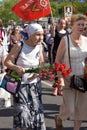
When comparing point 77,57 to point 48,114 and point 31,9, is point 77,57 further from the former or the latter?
point 31,9

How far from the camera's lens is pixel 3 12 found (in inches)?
3071

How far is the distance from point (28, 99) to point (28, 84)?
7.2 inches

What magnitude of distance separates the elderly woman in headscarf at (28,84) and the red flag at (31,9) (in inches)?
134

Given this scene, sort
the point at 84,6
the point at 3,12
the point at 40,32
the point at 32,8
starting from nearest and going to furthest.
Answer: the point at 40,32 < the point at 32,8 < the point at 84,6 < the point at 3,12

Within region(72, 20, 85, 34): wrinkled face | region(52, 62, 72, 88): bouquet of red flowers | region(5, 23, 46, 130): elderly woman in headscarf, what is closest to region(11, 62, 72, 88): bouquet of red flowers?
region(52, 62, 72, 88): bouquet of red flowers

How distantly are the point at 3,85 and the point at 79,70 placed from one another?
987mm

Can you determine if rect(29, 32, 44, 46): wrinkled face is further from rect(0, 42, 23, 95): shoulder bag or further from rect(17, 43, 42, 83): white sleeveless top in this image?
rect(0, 42, 23, 95): shoulder bag

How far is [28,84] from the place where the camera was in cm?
520

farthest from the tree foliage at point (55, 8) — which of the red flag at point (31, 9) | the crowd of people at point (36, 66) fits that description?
the crowd of people at point (36, 66)

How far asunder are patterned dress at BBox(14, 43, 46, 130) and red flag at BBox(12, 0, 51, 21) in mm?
3412

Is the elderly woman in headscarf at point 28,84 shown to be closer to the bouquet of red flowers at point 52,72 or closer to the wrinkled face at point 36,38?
the wrinkled face at point 36,38

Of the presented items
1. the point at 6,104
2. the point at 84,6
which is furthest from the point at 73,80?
the point at 84,6

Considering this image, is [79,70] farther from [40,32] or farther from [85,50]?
[40,32]

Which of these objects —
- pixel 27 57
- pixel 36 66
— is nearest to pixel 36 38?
pixel 27 57
